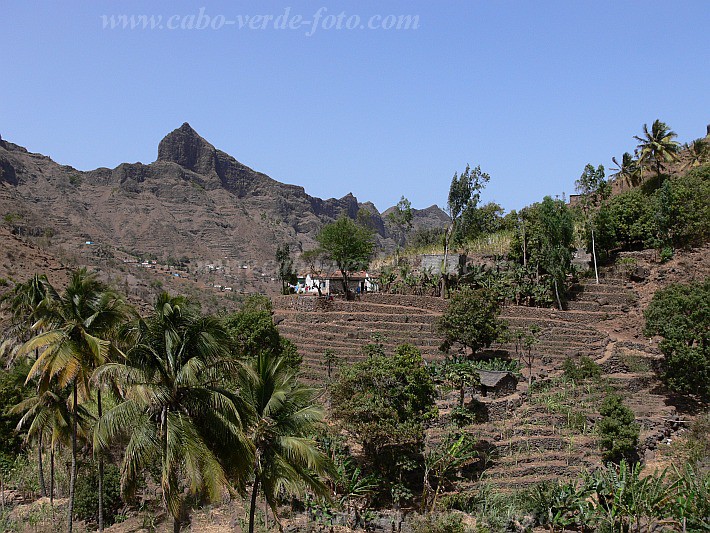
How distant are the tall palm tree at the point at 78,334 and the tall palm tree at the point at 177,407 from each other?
1.95 meters

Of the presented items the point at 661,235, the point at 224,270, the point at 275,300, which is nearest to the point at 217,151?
the point at 224,270

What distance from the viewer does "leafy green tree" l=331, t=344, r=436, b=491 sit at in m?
19.1

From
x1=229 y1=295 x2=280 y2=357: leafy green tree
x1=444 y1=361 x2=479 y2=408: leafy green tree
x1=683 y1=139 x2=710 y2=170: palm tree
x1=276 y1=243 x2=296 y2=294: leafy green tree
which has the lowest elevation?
x1=444 y1=361 x2=479 y2=408: leafy green tree

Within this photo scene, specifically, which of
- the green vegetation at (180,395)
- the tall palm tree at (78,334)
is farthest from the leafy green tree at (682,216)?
the tall palm tree at (78,334)

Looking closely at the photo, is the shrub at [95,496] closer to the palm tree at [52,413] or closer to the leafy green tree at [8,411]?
the palm tree at [52,413]

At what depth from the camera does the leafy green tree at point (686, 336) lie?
24.7 m

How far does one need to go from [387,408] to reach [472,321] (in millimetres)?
11030

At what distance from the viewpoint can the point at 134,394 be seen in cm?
939

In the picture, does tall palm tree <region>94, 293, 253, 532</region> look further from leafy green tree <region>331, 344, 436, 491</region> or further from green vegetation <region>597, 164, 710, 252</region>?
green vegetation <region>597, 164, 710, 252</region>

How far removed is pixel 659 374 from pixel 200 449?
25.2 m

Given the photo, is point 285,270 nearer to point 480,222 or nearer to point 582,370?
point 480,222

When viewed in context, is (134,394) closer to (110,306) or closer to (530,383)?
(110,306)

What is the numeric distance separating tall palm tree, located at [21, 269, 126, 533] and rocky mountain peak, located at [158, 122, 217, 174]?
158424mm

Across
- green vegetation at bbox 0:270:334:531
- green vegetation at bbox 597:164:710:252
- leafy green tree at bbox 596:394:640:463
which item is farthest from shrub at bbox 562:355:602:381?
green vegetation at bbox 0:270:334:531
